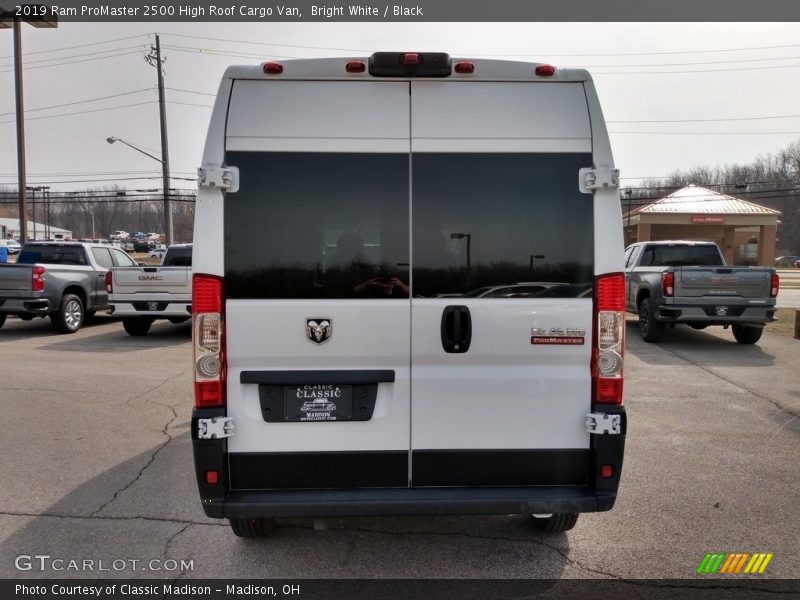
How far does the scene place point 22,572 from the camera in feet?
10.7

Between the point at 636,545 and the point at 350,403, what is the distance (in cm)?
204

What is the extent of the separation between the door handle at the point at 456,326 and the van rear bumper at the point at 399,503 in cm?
78

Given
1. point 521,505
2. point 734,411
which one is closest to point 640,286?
point 734,411

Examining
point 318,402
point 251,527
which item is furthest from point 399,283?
point 251,527

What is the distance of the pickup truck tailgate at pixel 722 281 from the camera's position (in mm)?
10594

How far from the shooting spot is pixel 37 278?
12000 millimetres

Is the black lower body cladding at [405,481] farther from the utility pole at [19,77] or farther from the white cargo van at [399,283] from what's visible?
the utility pole at [19,77]

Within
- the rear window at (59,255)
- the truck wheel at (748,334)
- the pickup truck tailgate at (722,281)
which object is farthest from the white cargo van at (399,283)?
the rear window at (59,255)

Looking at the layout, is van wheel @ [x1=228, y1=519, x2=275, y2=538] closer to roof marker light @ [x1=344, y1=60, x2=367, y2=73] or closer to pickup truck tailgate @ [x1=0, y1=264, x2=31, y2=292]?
roof marker light @ [x1=344, y1=60, x2=367, y2=73]

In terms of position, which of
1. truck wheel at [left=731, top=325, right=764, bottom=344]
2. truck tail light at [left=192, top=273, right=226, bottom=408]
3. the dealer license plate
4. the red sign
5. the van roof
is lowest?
truck wheel at [left=731, top=325, right=764, bottom=344]

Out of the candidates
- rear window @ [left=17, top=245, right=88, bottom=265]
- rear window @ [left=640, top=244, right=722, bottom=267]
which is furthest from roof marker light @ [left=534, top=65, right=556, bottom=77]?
rear window @ [left=17, top=245, right=88, bottom=265]

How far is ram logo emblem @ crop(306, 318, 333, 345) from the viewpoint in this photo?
9.46ft

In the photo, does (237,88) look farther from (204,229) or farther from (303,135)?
(204,229)

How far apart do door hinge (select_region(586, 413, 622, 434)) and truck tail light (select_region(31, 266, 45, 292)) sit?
40.6ft
